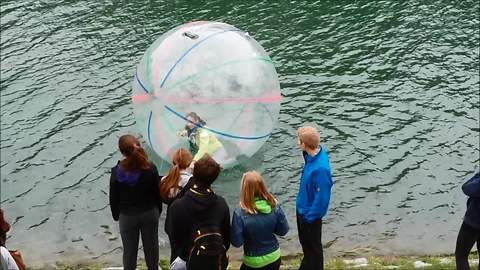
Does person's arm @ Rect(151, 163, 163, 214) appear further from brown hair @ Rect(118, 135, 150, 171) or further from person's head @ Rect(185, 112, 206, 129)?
person's head @ Rect(185, 112, 206, 129)

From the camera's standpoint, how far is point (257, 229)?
7.04 meters

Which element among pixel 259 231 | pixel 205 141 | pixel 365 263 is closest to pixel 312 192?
pixel 259 231

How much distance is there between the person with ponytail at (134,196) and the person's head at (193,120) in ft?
9.25

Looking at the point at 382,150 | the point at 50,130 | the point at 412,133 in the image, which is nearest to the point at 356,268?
the point at 382,150

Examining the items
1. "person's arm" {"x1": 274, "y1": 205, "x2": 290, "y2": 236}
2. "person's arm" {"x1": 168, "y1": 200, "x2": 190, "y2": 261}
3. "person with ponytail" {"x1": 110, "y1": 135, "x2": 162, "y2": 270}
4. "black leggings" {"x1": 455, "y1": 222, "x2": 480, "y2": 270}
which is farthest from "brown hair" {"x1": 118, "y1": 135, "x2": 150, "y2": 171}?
"black leggings" {"x1": 455, "y1": 222, "x2": 480, "y2": 270}

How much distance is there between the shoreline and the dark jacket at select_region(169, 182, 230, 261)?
2.70 m

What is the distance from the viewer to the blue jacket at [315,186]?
741 cm

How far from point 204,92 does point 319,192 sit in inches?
144

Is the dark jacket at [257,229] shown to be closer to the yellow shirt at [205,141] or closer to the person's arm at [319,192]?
the person's arm at [319,192]

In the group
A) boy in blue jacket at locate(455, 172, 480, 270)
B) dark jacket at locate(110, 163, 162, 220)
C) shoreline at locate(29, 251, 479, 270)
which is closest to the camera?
boy in blue jacket at locate(455, 172, 480, 270)

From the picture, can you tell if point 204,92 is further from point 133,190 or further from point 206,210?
point 206,210

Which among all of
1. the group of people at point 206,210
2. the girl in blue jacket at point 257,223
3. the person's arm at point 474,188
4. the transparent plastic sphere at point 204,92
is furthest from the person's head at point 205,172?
the transparent plastic sphere at point 204,92

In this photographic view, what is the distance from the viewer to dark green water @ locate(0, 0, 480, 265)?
11.3 m

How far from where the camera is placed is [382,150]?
42.9 feet
